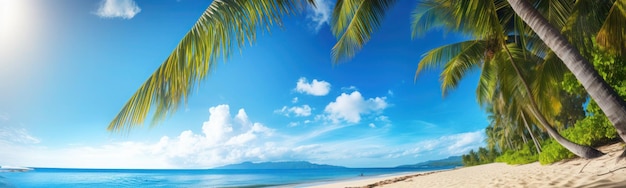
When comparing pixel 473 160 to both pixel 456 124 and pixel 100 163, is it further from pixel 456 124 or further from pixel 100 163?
pixel 100 163

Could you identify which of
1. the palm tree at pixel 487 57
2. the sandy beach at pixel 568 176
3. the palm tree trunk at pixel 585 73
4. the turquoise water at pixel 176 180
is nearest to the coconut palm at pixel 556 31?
the palm tree trunk at pixel 585 73

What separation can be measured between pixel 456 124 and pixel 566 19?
61771mm

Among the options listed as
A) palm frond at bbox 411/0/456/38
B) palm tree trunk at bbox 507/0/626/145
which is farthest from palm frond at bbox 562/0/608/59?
palm frond at bbox 411/0/456/38

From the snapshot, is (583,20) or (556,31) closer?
(556,31)

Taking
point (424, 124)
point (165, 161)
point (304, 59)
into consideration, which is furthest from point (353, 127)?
point (165, 161)

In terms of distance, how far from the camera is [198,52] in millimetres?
2385

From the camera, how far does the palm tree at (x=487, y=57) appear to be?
219 inches

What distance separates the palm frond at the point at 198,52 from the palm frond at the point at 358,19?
5.78 ft

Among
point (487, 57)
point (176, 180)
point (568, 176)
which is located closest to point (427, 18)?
point (487, 57)

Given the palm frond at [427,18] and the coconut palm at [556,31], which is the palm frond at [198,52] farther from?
the palm frond at [427,18]

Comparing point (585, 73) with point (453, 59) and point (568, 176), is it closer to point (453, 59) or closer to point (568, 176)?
point (568, 176)

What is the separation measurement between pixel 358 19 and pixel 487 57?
3.64m

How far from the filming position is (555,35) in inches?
114

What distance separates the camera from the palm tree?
219 inches
